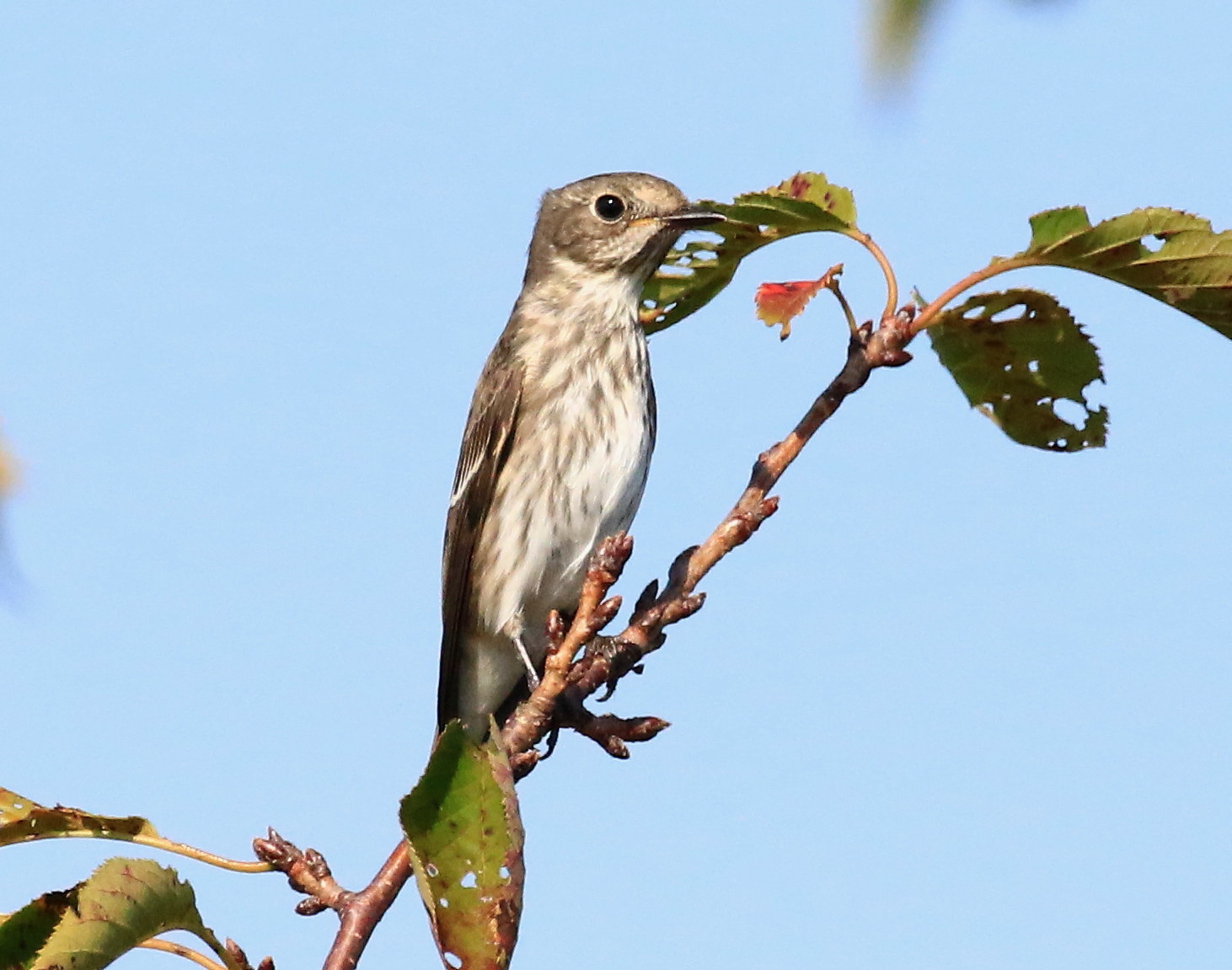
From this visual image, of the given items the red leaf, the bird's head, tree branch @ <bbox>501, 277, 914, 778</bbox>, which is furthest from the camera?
the bird's head

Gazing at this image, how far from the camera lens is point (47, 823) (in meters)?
3.36

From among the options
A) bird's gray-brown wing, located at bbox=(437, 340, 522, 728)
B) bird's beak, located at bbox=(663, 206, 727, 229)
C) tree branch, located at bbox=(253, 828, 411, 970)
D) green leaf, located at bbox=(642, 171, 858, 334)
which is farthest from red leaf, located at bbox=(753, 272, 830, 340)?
bird's gray-brown wing, located at bbox=(437, 340, 522, 728)

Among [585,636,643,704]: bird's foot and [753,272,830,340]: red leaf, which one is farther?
[753,272,830,340]: red leaf

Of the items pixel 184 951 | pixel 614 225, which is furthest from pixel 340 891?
pixel 614 225

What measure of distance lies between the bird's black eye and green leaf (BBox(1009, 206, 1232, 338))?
3767 mm

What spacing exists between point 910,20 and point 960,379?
2.22 meters

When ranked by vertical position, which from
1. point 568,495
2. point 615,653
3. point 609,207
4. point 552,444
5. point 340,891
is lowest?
point 340,891

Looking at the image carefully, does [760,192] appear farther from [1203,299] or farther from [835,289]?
[1203,299]

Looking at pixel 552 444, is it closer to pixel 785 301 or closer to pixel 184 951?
pixel 785 301

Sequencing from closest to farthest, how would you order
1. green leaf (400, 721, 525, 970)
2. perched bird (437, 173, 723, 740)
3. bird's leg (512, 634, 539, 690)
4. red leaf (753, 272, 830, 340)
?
1. green leaf (400, 721, 525, 970)
2. red leaf (753, 272, 830, 340)
3. bird's leg (512, 634, 539, 690)
4. perched bird (437, 173, 723, 740)

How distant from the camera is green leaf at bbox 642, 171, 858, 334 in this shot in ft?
13.0

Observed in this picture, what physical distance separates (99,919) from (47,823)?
20.3 inches

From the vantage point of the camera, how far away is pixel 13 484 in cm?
186

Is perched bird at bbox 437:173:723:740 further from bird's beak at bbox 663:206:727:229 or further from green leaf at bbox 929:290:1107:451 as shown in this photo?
green leaf at bbox 929:290:1107:451
